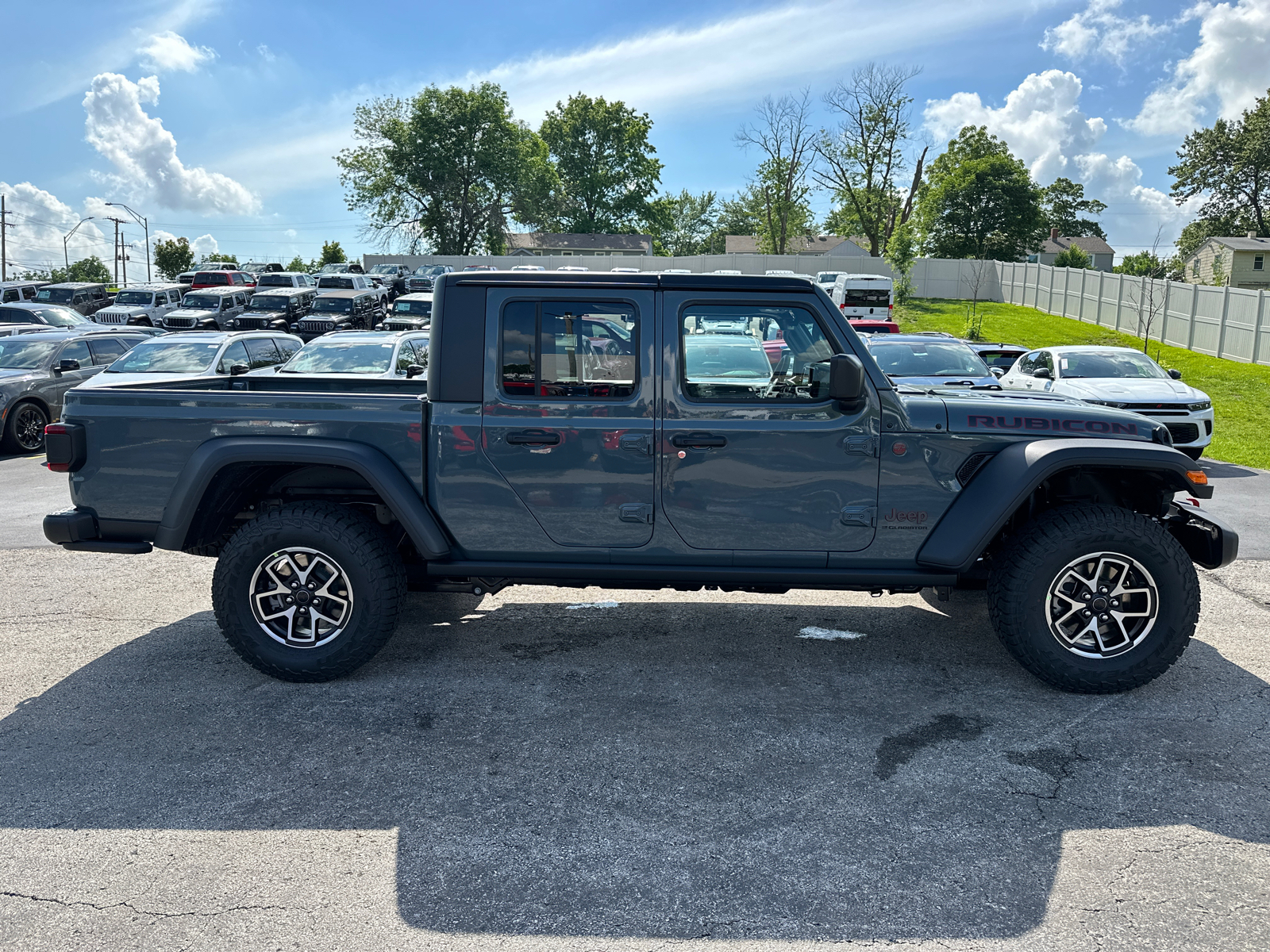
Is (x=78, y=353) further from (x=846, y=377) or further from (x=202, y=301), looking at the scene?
(x=202, y=301)

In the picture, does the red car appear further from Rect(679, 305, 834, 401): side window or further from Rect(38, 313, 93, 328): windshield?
Rect(679, 305, 834, 401): side window

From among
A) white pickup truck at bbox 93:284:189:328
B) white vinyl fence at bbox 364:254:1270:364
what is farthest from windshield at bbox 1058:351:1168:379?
white pickup truck at bbox 93:284:189:328

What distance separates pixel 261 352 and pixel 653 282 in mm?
11157

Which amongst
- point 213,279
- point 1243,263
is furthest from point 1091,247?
point 213,279

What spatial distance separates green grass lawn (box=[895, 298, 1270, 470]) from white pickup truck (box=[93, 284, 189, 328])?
2678cm

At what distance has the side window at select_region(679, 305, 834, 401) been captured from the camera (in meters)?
4.77

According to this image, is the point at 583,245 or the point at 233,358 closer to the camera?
the point at 233,358

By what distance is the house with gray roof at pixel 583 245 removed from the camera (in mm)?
70375

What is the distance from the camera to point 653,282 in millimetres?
4809

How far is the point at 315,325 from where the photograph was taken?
26344mm

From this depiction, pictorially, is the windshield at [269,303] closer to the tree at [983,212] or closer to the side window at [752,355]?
the side window at [752,355]

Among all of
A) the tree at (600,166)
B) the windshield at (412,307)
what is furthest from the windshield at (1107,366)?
the tree at (600,166)

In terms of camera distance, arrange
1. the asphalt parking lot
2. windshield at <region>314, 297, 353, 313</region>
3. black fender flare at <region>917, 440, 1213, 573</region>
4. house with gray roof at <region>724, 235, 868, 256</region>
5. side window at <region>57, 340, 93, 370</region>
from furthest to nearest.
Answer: house with gray roof at <region>724, 235, 868, 256</region> < windshield at <region>314, 297, 353, 313</region> < side window at <region>57, 340, 93, 370</region> < black fender flare at <region>917, 440, 1213, 573</region> < the asphalt parking lot

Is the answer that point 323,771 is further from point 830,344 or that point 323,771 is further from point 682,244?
point 682,244
